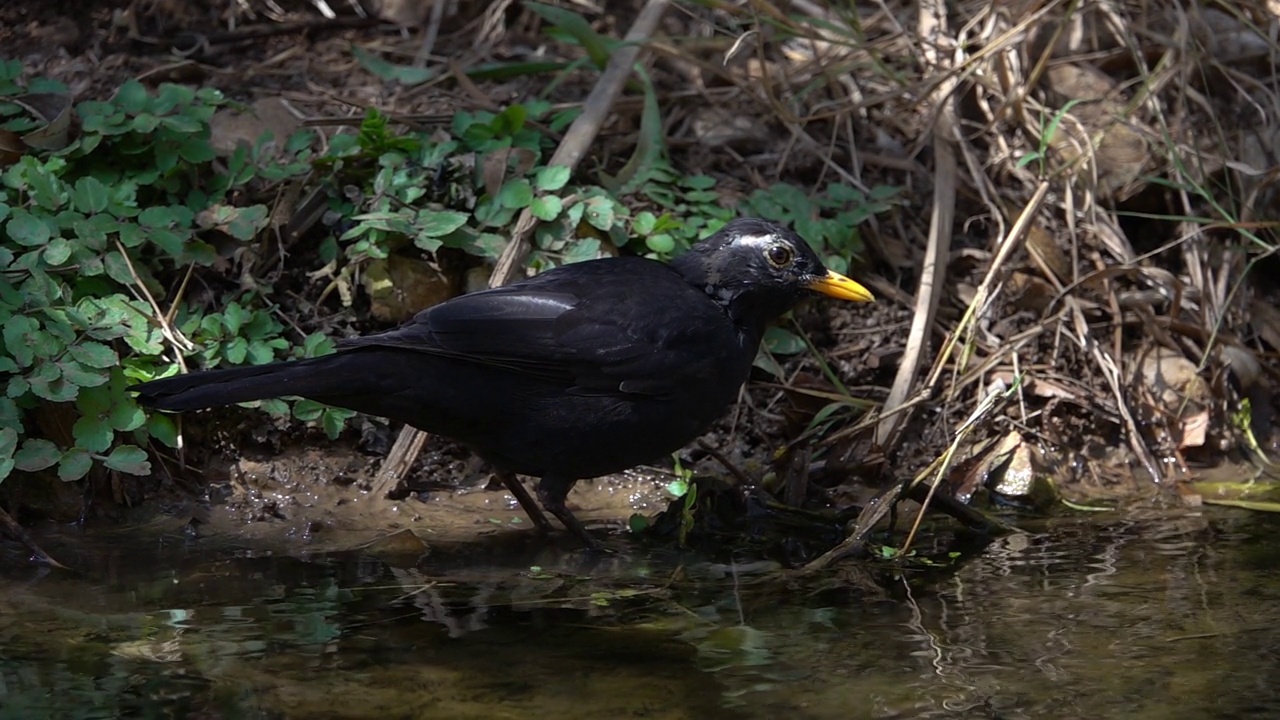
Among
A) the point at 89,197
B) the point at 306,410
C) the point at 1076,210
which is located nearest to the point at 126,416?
the point at 306,410

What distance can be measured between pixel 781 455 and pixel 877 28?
2.78m

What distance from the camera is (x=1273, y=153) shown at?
614 cm

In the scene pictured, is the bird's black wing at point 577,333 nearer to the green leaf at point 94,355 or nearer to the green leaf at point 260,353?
the green leaf at point 260,353

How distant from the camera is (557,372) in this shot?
14.4 ft

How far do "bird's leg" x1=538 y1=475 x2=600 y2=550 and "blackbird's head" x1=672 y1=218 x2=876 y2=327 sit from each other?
84cm

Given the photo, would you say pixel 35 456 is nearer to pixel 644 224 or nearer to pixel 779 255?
pixel 644 224

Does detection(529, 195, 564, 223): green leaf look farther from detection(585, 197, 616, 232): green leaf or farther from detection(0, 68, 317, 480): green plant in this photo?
detection(0, 68, 317, 480): green plant

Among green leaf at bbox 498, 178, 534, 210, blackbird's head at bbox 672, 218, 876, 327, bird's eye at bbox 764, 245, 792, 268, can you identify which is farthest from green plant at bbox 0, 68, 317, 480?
bird's eye at bbox 764, 245, 792, 268

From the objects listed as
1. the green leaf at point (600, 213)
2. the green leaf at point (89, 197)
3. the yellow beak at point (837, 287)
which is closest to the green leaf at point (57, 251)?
the green leaf at point (89, 197)

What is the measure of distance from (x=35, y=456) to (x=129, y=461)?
0.28 meters

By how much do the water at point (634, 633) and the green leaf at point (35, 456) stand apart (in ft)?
0.81

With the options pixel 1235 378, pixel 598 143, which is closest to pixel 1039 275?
pixel 1235 378

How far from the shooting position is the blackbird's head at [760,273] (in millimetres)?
4695

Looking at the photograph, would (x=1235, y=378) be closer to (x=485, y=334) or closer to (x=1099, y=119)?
(x=1099, y=119)
